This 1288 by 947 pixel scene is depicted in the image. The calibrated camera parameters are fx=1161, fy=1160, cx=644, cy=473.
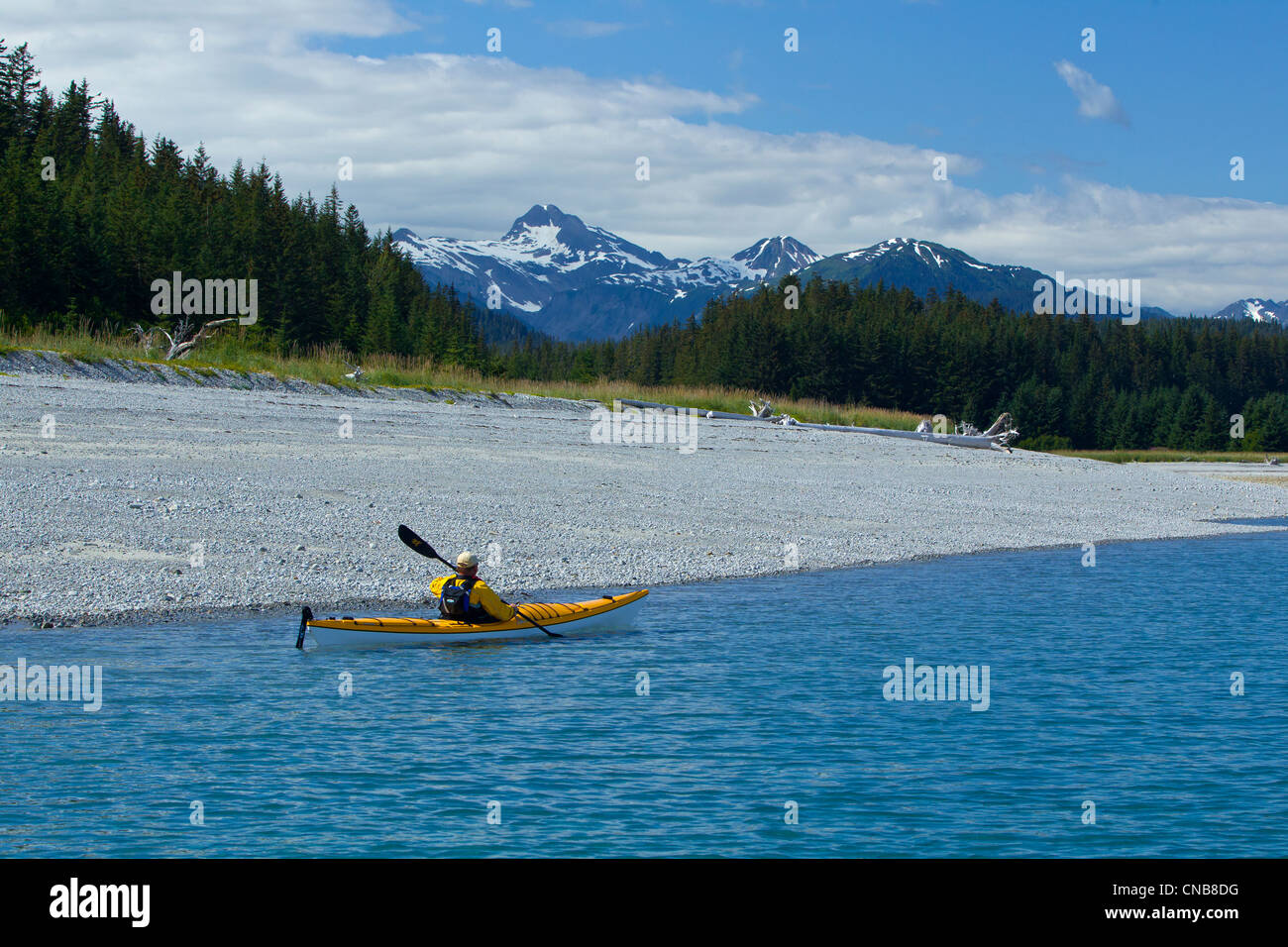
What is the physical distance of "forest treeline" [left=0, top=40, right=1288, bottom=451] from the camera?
198 feet

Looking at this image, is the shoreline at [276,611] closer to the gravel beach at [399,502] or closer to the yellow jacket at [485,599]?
the gravel beach at [399,502]

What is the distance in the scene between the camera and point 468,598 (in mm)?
14695

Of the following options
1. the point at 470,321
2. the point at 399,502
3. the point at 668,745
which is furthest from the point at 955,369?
the point at 668,745

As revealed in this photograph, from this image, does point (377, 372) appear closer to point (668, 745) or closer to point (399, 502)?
point (399, 502)

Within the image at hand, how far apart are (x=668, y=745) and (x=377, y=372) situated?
120ft

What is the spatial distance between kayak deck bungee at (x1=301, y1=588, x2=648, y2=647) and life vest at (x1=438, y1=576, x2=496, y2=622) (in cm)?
9

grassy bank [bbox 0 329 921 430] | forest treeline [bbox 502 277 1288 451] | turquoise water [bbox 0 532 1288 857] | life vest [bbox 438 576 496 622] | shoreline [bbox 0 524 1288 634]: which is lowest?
turquoise water [bbox 0 532 1288 857]

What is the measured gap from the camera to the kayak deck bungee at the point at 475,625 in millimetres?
13602

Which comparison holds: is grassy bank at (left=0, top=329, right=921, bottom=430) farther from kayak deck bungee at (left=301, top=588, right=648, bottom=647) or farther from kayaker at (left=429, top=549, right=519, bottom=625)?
kayak deck bungee at (left=301, top=588, right=648, bottom=647)

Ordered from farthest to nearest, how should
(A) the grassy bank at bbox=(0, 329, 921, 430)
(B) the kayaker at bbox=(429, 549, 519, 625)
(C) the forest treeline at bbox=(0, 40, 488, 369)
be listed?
(C) the forest treeline at bbox=(0, 40, 488, 369), (A) the grassy bank at bbox=(0, 329, 921, 430), (B) the kayaker at bbox=(429, 549, 519, 625)

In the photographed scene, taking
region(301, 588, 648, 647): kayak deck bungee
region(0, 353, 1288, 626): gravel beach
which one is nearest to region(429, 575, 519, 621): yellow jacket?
region(301, 588, 648, 647): kayak deck bungee

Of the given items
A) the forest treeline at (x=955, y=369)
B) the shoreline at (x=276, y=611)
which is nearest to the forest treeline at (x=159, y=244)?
the forest treeline at (x=955, y=369)
